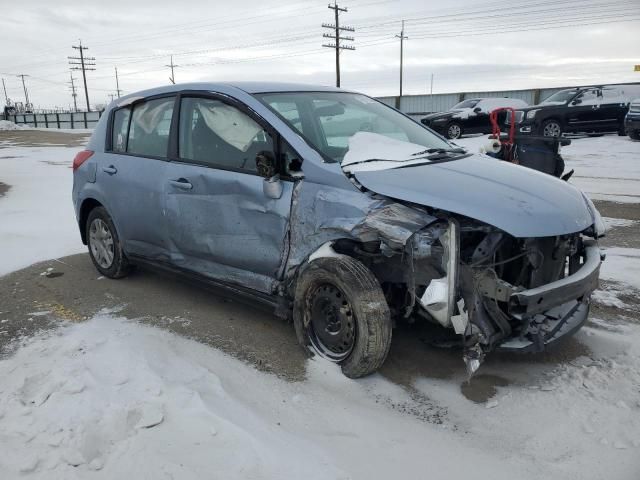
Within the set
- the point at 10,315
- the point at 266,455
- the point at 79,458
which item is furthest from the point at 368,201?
the point at 10,315

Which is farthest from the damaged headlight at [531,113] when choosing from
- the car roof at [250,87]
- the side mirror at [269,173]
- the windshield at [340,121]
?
the side mirror at [269,173]

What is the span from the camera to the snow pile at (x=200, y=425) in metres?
2.31

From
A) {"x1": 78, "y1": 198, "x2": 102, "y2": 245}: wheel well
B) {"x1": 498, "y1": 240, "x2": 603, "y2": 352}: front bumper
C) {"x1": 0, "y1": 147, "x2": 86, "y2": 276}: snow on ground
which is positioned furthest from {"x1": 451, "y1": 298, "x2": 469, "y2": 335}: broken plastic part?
{"x1": 0, "y1": 147, "x2": 86, "y2": 276}: snow on ground

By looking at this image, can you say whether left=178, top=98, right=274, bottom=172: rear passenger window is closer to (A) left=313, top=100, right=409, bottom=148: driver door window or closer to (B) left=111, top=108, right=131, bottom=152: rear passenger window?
(A) left=313, top=100, right=409, bottom=148: driver door window

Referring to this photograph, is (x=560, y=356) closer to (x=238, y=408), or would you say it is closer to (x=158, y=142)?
(x=238, y=408)

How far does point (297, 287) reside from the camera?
3232 mm

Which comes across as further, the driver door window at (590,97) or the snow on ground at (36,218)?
the driver door window at (590,97)

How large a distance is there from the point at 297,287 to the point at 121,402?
115cm

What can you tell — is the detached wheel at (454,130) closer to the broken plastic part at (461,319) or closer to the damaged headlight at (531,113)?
the damaged headlight at (531,113)

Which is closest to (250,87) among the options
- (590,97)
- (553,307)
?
(553,307)

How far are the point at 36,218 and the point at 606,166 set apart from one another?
1096cm

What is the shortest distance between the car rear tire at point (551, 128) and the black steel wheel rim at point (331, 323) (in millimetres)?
Result: 15468

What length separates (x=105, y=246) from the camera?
4875mm

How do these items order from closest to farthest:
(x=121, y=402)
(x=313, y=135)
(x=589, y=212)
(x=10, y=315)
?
1. (x=121, y=402)
2. (x=589, y=212)
3. (x=313, y=135)
4. (x=10, y=315)
